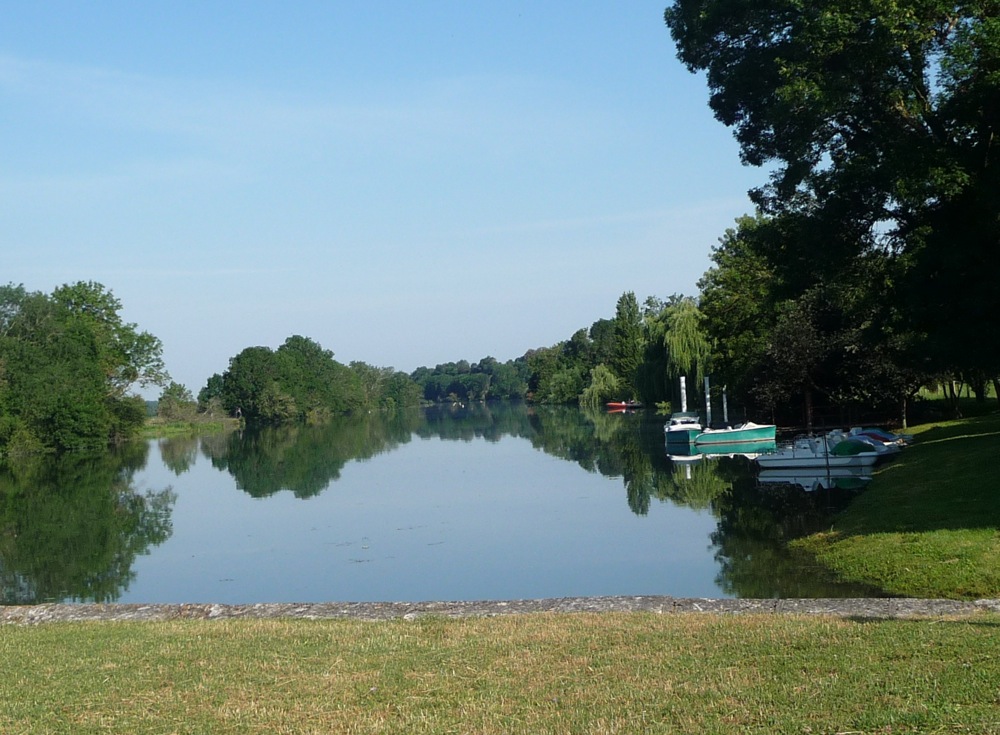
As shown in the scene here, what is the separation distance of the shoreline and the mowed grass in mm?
1272

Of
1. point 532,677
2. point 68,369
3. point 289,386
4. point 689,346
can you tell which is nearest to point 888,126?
point 532,677

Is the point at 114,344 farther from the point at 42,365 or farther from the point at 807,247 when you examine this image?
the point at 807,247

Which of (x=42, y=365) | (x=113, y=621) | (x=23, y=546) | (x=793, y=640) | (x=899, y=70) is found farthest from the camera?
(x=42, y=365)

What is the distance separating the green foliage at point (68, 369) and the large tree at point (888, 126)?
57.8 meters

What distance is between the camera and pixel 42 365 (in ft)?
226

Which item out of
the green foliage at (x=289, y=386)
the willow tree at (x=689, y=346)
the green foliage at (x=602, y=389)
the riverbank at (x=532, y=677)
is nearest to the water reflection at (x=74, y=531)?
the riverbank at (x=532, y=677)

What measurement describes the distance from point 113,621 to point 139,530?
663 inches

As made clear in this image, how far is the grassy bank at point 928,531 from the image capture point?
14383 mm

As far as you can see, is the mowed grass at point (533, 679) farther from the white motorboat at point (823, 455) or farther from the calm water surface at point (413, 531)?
the white motorboat at point (823, 455)

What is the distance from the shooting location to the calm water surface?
1812 centimetres

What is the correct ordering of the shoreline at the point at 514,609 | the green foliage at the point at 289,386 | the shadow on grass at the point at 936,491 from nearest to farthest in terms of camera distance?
the shoreline at the point at 514,609
the shadow on grass at the point at 936,491
the green foliage at the point at 289,386

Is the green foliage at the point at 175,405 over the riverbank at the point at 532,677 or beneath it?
over

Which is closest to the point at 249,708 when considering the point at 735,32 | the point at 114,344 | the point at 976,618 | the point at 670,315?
the point at 976,618

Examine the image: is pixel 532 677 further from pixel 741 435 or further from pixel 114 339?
pixel 114 339
